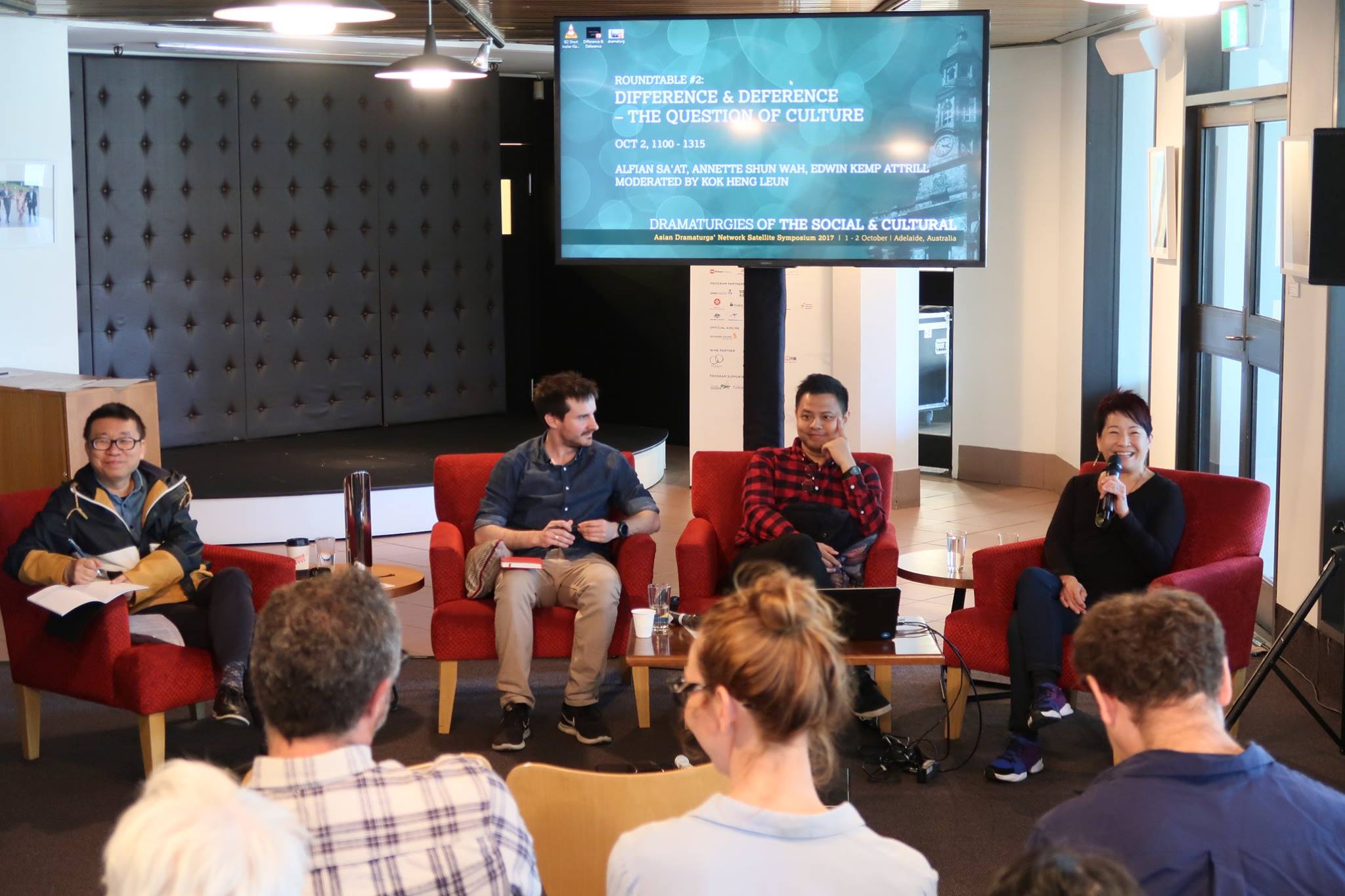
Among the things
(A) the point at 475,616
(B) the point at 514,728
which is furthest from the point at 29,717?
(B) the point at 514,728

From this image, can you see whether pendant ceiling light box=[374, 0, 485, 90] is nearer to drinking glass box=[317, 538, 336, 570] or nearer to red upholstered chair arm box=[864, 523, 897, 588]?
drinking glass box=[317, 538, 336, 570]

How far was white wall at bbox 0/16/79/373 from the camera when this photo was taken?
24.4 feet

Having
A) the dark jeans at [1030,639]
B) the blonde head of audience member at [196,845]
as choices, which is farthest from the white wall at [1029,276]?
the blonde head of audience member at [196,845]

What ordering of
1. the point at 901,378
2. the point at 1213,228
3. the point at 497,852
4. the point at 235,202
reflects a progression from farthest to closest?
1. the point at 235,202
2. the point at 901,378
3. the point at 1213,228
4. the point at 497,852

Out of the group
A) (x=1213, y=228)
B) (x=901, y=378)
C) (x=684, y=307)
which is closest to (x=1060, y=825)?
(x=1213, y=228)

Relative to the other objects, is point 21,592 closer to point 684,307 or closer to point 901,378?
point 901,378

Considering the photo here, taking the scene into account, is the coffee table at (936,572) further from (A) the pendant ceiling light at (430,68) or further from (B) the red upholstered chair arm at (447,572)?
(A) the pendant ceiling light at (430,68)

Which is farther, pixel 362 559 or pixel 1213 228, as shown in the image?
pixel 1213 228

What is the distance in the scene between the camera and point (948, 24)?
17.0 ft

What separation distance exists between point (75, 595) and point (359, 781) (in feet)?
9.12

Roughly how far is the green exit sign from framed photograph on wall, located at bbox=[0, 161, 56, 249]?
5.81 meters

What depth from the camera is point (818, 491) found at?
5.20 meters

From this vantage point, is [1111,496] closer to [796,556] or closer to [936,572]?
[936,572]

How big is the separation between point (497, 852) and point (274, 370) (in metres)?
8.35
